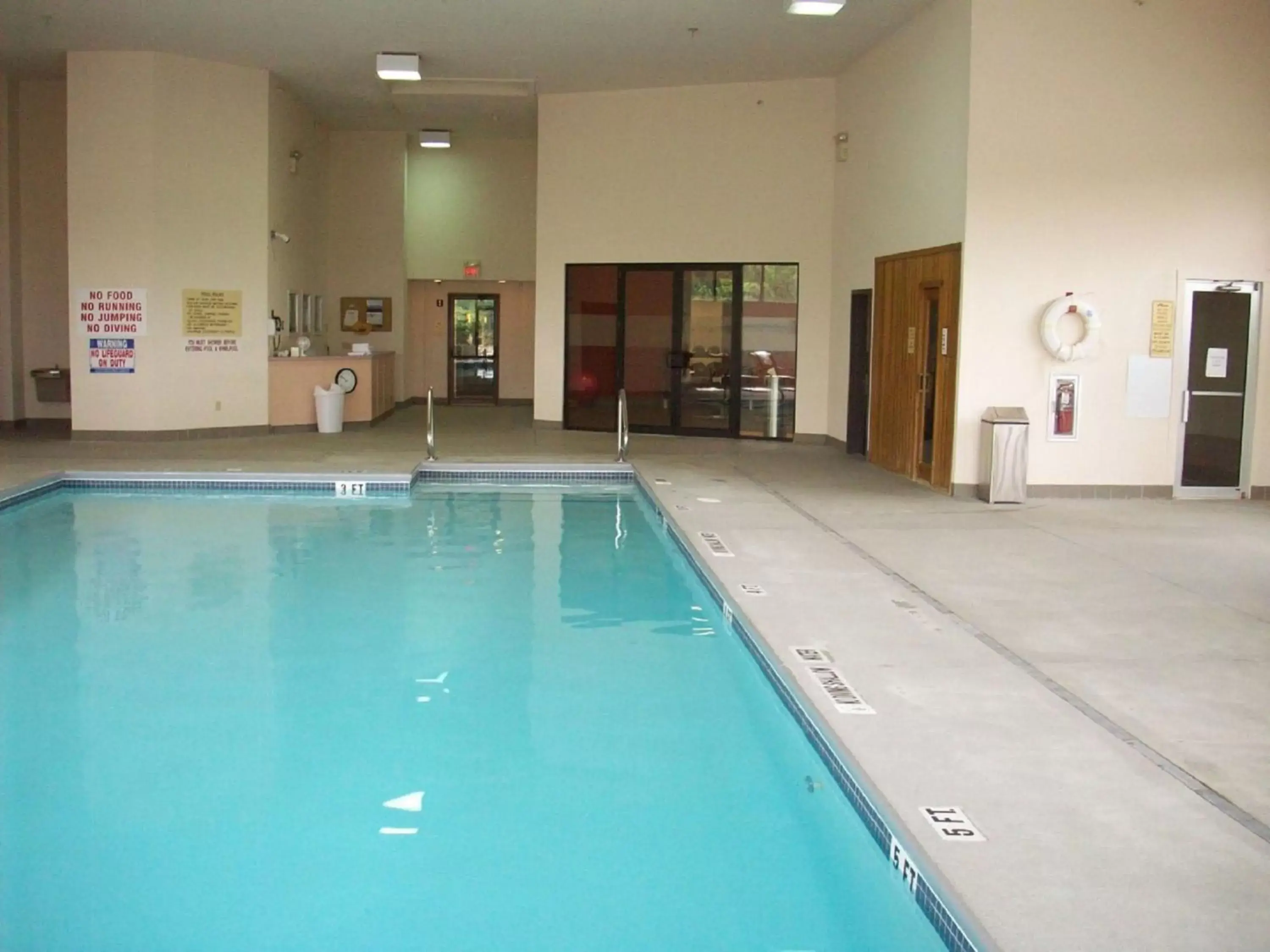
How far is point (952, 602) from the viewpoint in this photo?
20.0ft

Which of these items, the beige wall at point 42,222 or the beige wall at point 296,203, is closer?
the beige wall at point 296,203

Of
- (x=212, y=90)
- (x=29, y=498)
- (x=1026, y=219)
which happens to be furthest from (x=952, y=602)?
(x=212, y=90)

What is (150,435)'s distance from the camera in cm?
1272

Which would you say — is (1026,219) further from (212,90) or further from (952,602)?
(212,90)

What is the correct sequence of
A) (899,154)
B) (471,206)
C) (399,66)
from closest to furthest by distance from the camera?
(899,154) → (399,66) → (471,206)

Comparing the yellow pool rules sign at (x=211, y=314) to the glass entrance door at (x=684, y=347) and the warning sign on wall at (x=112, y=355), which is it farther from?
the glass entrance door at (x=684, y=347)

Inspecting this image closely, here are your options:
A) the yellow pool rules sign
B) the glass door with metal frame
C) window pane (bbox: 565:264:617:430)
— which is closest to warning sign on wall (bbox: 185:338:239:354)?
the yellow pool rules sign

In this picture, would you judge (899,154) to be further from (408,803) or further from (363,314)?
(363,314)

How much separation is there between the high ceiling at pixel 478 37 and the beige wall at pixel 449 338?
17.3 feet

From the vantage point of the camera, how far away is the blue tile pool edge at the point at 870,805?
296 cm

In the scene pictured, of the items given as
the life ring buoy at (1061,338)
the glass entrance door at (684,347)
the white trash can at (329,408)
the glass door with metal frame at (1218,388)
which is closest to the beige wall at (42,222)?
the white trash can at (329,408)

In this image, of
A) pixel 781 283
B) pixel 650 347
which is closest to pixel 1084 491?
pixel 781 283

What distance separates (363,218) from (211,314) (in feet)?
15.6

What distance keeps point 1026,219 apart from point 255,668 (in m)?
6.61
